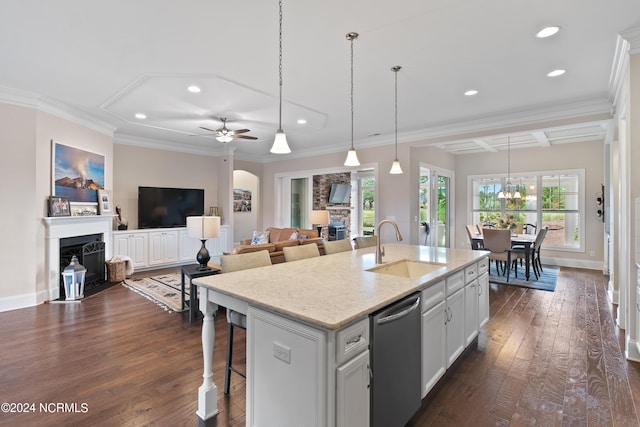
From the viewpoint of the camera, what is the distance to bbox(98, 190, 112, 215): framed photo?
5461mm

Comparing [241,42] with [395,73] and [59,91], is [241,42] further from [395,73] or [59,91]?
[59,91]

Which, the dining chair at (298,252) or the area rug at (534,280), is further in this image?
the area rug at (534,280)

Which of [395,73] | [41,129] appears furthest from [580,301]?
[41,129]

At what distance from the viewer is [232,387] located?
238 centimetres

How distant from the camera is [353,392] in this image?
143 cm

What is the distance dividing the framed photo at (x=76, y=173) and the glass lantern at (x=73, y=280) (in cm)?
110

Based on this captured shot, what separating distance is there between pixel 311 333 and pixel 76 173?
17.6ft

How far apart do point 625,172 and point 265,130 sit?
5160 mm

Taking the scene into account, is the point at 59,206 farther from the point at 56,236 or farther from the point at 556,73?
the point at 556,73

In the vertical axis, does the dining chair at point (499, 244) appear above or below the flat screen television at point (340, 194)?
below

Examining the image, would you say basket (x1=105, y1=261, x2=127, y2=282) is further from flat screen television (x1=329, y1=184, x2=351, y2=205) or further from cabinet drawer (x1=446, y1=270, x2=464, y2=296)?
cabinet drawer (x1=446, y1=270, x2=464, y2=296)

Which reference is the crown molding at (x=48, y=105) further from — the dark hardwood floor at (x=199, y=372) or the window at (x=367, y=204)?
the window at (x=367, y=204)

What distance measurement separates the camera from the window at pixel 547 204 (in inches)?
277

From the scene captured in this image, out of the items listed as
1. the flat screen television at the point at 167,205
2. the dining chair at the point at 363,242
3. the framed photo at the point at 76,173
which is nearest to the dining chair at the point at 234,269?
the dining chair at the point at 363,242
